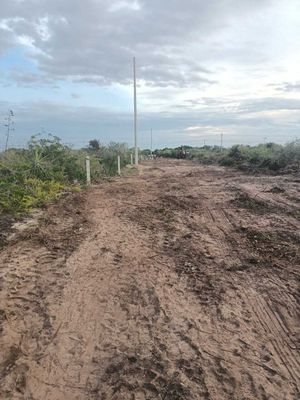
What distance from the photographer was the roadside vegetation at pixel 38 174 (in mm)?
10656

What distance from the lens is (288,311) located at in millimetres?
4754

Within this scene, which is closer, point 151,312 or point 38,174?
point 151,312

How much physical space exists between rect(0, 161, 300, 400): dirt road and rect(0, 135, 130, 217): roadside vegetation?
181 centimetres

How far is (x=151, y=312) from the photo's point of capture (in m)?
4.71

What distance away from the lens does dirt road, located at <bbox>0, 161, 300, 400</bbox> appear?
3.50 m

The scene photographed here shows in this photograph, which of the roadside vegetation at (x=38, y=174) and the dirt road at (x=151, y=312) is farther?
the roadside vegetation at (x=38, y=174)

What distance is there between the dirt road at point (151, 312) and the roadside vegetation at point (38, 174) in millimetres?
1810

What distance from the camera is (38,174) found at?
14.8 metres

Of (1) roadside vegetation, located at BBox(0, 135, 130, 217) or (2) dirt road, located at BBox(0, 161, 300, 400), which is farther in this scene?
(1) roadside vegetation, located at BBox(0, 135, 130, 217)

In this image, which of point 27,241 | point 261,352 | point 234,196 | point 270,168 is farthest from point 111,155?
point 261,352

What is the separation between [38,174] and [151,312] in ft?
36.1

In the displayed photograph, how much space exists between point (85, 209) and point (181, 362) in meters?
7.73

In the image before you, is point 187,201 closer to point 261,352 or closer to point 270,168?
point 261,352

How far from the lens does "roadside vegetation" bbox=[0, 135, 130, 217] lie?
1066 cm
